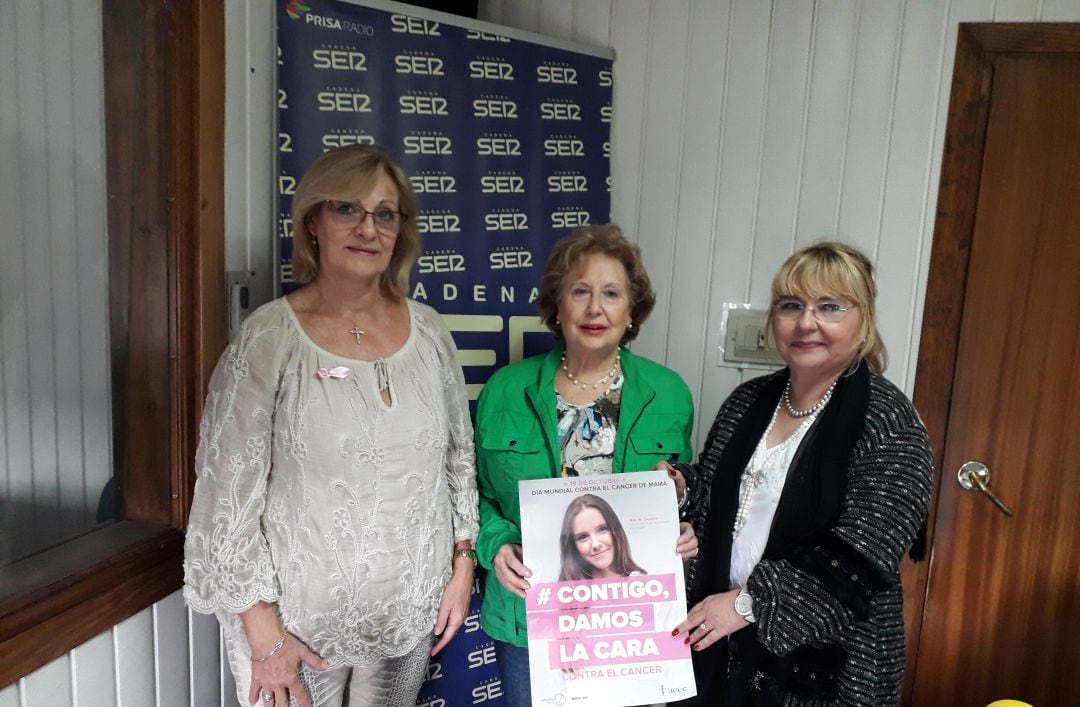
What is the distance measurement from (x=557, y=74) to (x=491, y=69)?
0.21 m

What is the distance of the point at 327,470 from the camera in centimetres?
119

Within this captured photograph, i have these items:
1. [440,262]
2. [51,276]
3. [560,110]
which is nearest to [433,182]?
[440,262]

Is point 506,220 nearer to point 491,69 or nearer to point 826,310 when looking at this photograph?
point 491,69

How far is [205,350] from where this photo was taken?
4.74 ft

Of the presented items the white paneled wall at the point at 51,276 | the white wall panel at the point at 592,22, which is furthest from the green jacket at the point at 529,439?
the white wall panel at the point at 592,22

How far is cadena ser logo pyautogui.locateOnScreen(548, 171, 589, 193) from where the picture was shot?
2035 mm

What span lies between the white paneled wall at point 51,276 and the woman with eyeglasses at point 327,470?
0.42m

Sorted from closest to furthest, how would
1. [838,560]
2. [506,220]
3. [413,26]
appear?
[838,560]
[413,26]
[506,220]

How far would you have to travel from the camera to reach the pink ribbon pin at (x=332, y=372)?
1202mm

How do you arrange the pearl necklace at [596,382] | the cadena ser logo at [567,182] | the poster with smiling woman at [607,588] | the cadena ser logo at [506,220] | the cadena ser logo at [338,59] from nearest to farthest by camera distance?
the poster with smiling woman at [607,588] → the pearl necklace at [596,382] → the cadena ser logo at [338,59] → the cadena ser logo at [506,220] → the cadena ser logo at [567,182]

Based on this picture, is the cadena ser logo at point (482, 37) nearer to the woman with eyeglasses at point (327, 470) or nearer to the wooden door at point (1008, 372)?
the woman with eyeglasses at point (327, 470)

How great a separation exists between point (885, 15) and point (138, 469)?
2.10 meters

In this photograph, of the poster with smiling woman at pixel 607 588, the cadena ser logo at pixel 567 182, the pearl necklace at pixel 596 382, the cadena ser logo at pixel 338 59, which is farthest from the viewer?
the cadena ser logo at pixel 567 182

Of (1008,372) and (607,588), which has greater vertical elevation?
(1008,372)
